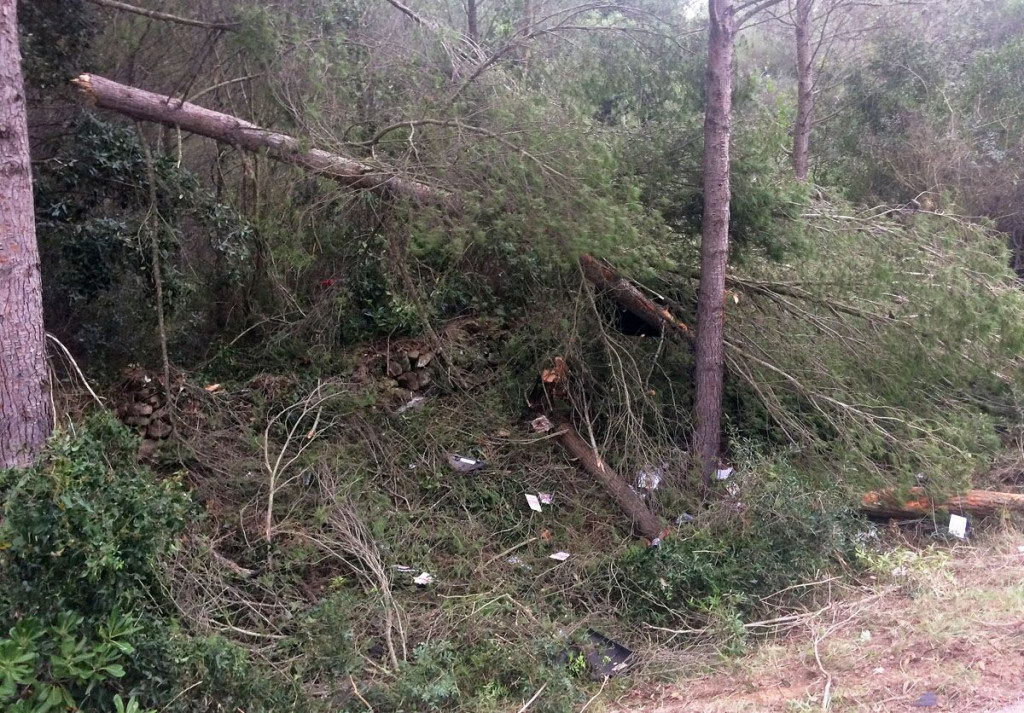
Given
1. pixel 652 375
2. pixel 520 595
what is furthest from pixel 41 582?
pixel 652 375

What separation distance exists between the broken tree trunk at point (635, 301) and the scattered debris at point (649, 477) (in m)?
1.46

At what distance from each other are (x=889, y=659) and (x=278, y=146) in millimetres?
5943

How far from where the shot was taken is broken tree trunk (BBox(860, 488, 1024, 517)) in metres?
6.84

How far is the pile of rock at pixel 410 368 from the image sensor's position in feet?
25.4

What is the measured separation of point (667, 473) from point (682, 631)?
196 centimetres

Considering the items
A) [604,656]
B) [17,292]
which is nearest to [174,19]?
[17,292]

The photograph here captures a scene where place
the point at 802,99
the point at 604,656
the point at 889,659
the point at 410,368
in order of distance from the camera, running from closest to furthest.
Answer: the point at 889,659 → the point at 604,656 → the point at 410,368 → the point at 802,99

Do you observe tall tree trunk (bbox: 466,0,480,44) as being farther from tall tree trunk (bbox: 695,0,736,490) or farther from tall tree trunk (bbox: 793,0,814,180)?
tall tree trunk (bbox: 793,0,814,180)

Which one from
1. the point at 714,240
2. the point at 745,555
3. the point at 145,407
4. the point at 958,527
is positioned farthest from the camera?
the point at 714,240

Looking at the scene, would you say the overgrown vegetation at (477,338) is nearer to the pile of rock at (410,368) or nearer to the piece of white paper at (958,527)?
the pile of rock at (410,368)

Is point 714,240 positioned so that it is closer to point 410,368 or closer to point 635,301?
point 635,301

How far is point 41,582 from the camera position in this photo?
3.56 metres

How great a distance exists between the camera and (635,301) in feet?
26.1

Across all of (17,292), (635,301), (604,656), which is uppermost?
(17,292)
